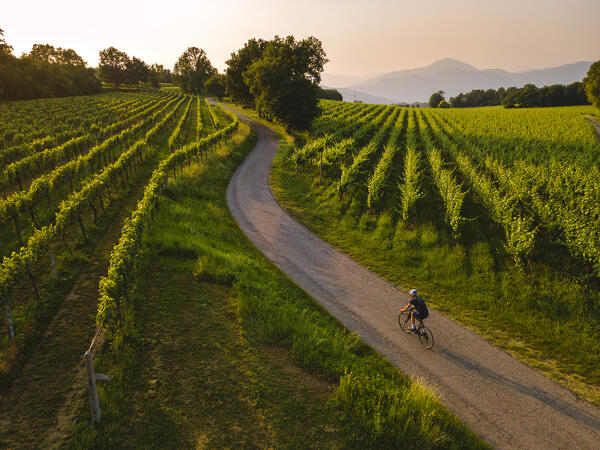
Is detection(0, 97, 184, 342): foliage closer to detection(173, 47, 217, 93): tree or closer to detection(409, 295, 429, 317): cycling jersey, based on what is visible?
detection(409, 295, 429, 317): cycling jersey

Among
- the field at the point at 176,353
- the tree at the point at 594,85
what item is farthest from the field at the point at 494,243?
the tree at the point at 594,85

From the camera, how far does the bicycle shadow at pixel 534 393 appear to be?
366 inches

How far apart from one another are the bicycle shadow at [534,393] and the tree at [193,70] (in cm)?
14609

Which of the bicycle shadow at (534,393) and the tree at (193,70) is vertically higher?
the tree at (193,70)

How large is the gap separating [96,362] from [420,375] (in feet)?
34.1

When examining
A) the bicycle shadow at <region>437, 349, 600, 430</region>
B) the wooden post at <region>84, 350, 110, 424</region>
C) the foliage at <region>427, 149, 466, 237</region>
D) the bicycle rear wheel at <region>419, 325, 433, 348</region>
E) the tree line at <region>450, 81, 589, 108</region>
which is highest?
the tree line at <region>450, 81, 589, 108</region>

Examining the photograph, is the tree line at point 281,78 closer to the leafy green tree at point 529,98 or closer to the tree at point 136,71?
the leafy green tree at point 529,98

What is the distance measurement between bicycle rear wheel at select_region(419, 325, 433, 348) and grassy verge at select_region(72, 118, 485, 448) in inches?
81.6

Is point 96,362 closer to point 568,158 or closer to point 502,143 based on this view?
point 568,158

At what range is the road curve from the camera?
896cm

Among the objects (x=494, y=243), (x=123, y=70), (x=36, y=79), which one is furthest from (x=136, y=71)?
(x=494, y=243)

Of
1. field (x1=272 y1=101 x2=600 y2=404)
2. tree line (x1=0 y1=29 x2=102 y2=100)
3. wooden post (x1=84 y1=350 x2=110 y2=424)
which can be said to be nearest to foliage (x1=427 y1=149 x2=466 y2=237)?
field (x1=272 y1=101 x2=600 y2=404)

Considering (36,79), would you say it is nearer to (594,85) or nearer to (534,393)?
(534,393)

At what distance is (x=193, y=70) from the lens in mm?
133500
